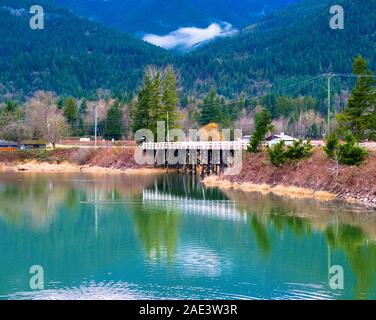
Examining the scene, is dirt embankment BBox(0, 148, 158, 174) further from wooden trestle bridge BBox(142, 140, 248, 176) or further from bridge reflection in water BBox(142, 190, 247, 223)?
bridge reflection in water BBox(142, 190, 247, 223)

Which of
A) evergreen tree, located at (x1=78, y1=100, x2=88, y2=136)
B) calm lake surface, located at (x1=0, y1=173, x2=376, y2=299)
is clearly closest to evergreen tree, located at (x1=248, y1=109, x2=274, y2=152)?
calm lake surface, located at (x1=0, y1=173, x2=376, y2=299)

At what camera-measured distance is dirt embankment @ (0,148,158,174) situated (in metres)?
102

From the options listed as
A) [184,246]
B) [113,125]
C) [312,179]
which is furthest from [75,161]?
[184,246]

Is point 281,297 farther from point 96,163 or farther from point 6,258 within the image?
point 96,163

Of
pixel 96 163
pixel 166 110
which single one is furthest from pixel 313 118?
pixel 96 163

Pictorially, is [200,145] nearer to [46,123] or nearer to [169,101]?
[169,101]

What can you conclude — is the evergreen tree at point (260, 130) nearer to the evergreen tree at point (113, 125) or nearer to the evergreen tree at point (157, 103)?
the evergreen tree at point (157, 103)

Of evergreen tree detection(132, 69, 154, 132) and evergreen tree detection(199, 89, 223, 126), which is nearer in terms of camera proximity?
evergreen tree detection(132, 69, 154, 132)

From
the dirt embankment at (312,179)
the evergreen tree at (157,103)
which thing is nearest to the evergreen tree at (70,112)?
the evergreen tree at (157,103)

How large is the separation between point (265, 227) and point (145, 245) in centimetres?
928

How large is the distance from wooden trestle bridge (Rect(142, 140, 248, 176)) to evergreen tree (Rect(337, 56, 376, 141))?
1353 cm

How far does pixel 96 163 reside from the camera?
105750 mm

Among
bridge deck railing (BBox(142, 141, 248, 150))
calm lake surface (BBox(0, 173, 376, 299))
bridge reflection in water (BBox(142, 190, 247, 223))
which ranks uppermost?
bridge deck railing (BBox(142, 141, 248, 150))

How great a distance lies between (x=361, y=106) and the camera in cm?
6719
